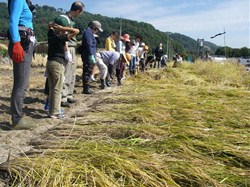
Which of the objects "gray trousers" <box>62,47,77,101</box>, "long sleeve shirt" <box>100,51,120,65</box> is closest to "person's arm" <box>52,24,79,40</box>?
"gray trousers" <box>62,47,77,101</box>

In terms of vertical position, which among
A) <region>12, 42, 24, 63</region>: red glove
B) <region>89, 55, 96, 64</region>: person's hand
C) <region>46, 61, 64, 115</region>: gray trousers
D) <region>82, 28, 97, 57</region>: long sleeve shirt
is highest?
<region>82, 28, 97, 57</region>: long sleeve shirt

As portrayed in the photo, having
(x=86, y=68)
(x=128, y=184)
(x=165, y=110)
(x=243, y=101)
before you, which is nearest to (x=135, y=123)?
(x=165, y=110)

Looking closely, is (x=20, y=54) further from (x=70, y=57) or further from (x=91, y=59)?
(x=91, y=59)

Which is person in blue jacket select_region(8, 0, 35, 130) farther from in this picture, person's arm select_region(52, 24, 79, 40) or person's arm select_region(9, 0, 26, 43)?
person's arm select_region(52, 24, 79, 40)

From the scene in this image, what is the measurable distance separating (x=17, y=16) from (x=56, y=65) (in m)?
0.85

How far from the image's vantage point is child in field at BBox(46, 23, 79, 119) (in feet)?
12.5

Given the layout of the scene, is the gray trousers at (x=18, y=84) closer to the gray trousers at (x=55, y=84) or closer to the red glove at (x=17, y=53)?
the red glove at (x=17, y=53)

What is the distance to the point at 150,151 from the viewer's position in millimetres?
2387

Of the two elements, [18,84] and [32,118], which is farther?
[32,118]

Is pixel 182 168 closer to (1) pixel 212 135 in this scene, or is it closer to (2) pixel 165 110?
(1) pixel 212 135

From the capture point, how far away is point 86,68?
593 cm

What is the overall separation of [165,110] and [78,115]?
1.11 meters

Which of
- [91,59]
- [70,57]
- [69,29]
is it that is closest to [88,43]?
[91,59]

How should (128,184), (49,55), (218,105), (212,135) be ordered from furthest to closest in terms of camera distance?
(218,105) < (49,55) < (212,135) < (128,184)
